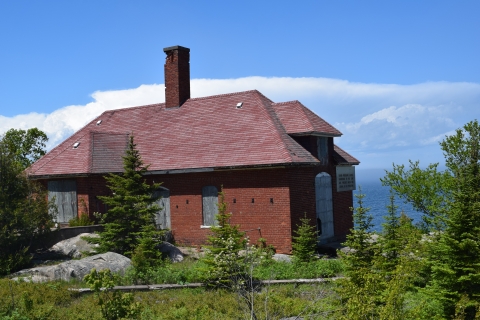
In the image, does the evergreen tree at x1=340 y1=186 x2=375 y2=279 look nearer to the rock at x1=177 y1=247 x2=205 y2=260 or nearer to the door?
the rock at x1=177 y1=247 x2=205 y2=260

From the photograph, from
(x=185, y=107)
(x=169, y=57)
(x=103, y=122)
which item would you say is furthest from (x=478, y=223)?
(x=103, y=122)

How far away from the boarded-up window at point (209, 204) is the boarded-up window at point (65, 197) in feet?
21.0

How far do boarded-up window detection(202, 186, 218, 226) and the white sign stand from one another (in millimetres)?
6267

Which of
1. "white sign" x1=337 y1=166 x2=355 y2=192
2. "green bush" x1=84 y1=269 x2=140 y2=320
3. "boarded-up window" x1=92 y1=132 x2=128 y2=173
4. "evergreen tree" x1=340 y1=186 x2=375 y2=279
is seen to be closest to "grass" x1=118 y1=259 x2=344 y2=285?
"evergreen tree" x1=340 y1=186 x2=375 y2=279

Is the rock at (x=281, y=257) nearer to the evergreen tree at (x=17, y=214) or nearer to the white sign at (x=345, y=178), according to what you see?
the white sign at (x=345, y=178)

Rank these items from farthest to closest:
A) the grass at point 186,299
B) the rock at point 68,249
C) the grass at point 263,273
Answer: the rock at point 68,249
the grass at point 263,273
the grass at point 186,299

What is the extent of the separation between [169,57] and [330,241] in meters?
13.2

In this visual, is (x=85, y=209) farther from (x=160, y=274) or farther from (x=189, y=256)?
(x=160, y=274)

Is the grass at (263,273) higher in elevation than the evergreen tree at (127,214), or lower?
lower

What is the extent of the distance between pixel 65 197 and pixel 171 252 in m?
7.18

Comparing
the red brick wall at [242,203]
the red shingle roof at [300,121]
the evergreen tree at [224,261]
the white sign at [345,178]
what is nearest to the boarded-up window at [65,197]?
the red brick wall at [242,203]

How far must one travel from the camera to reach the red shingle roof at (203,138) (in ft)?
75.4

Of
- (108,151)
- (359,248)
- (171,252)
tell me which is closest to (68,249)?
(171,252)

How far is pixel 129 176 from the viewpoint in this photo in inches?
828
